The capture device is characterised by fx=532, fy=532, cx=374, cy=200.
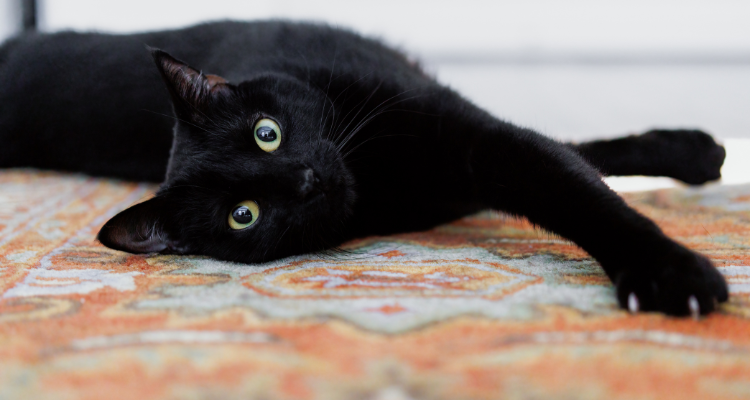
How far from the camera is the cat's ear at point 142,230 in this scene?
3.28 ft

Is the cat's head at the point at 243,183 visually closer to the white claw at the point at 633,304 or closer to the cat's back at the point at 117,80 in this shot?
the cat's back at the point at 117,80

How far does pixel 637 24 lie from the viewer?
2.95m

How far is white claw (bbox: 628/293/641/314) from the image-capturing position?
0.70m

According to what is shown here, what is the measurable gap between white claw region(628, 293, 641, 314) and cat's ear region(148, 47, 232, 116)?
897 millimetres

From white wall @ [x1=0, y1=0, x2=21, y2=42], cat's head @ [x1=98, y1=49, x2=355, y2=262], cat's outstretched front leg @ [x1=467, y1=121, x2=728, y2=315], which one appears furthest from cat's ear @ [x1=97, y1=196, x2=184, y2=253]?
white wall @ [x1=0, y1=0, x2=21, y2=42]

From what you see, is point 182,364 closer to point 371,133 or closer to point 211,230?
point 211,230

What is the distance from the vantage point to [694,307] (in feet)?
2.23

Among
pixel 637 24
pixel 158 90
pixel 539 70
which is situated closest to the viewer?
pixel 158 90

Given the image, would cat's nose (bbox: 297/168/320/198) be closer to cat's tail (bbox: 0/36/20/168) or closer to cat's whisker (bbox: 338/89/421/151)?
cat's whisker (bbox: 338/89/421/151)

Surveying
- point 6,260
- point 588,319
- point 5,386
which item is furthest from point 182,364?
point 6,260

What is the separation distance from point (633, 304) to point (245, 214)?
2.33 feet

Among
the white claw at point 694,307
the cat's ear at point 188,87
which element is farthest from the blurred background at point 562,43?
the white claw at point 694,307

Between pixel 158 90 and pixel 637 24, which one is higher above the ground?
pixel 637 24

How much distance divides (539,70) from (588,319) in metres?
2.80
